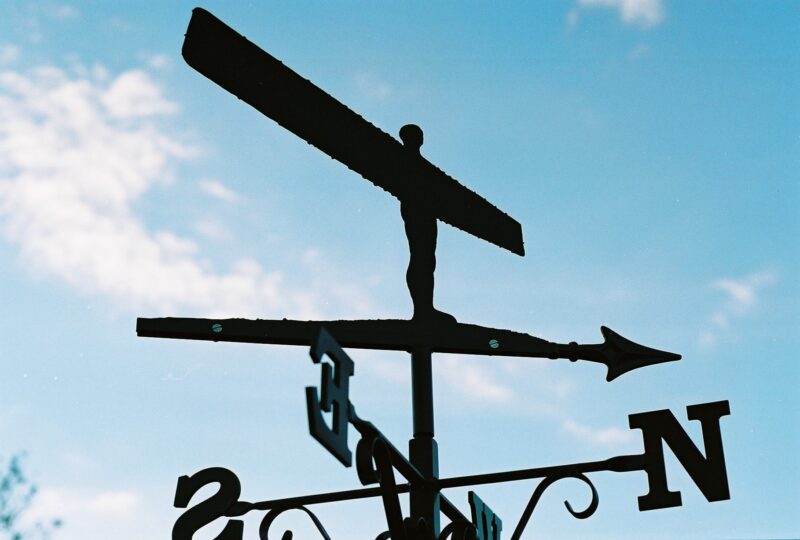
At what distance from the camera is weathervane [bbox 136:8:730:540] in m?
2.84

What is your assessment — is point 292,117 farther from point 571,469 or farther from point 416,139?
point 571,469

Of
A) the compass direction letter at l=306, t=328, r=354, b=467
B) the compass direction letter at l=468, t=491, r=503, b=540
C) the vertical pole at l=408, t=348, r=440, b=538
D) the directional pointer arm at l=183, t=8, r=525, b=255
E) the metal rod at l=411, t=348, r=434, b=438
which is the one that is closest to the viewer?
the compass direction letter at l=306, t=328, r=354, b=467

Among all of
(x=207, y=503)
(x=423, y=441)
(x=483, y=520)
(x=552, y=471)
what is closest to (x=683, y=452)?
(x=552, y=471)

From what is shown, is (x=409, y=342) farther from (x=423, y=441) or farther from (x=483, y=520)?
(x=483, y=520)

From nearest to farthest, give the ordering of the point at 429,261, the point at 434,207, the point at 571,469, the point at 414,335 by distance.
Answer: the point at 571,469, the point at 414,335, the point at 429,261, the point at 434,207

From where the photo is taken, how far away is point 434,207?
3590 millimetres

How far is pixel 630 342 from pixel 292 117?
1.43m

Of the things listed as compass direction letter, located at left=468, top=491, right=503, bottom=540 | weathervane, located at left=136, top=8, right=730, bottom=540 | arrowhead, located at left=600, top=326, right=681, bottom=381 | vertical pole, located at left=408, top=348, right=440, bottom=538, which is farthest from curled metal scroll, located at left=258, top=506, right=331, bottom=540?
arrowhead, located at left=600, top=326, right=681, bottom=381

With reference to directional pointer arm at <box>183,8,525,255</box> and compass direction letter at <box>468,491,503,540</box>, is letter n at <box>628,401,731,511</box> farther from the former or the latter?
A: directional pointer arm at <box>183,8,525,255</box>

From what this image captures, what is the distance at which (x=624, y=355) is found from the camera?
333 centimetres

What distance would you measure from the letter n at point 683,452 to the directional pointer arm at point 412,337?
0.33m

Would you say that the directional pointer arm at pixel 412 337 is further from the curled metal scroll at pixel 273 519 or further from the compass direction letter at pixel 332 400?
the compass direction letter at pixel 332 400

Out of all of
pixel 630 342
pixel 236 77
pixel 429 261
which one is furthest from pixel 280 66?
pixel 630 342

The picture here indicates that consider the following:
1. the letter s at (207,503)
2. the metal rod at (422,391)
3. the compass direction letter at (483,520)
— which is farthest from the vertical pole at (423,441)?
the letter s at (207,503)
